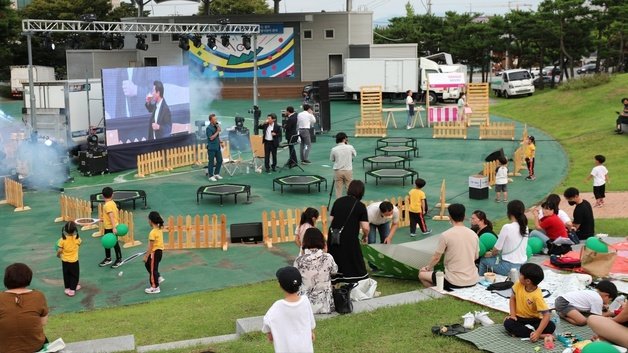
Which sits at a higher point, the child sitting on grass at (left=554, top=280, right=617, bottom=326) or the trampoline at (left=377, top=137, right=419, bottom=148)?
the trampoline at (left=377, top=137, right=419, bottom=148)

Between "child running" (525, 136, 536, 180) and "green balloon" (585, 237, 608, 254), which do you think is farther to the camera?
"child running" (525, 136, 536, 180)

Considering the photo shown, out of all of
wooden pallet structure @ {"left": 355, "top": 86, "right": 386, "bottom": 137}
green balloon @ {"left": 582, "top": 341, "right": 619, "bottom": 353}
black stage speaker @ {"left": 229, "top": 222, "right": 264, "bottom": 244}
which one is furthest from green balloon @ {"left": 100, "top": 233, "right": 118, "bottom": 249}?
wooden pallet structure @ {"left": 355, "top": 86, "right": 386, "bottom": 137}

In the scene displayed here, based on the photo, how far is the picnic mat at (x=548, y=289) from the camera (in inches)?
358

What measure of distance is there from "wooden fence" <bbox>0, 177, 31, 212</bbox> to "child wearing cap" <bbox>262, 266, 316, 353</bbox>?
13881 mm

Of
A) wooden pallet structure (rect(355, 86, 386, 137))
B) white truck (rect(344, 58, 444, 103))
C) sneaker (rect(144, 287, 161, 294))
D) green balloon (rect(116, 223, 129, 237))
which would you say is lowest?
sneaker (rect(144, 287, 161, 294))

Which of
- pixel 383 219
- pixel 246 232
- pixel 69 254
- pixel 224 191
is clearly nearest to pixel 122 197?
pixel 224 191

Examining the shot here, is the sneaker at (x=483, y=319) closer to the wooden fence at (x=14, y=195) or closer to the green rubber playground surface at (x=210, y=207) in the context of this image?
the green rubber playground surface at (x=210, y=207)

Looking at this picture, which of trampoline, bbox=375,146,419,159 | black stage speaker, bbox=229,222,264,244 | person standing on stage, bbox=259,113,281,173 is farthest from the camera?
trampoline, bbox=375,146,419,159

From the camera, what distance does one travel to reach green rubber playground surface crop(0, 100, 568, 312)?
40.8ft

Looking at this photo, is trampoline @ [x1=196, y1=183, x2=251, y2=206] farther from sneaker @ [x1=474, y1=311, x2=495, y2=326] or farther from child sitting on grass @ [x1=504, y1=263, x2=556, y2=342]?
child sitting on grass @ [x1=504, y1=263, x2=556, y2=342]

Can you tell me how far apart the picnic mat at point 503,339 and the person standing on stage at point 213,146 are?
13513 millimetres

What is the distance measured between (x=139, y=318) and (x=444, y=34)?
5202 cm

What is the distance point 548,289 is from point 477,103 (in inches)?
914

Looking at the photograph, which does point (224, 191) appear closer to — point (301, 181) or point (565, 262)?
point (301, 181)
